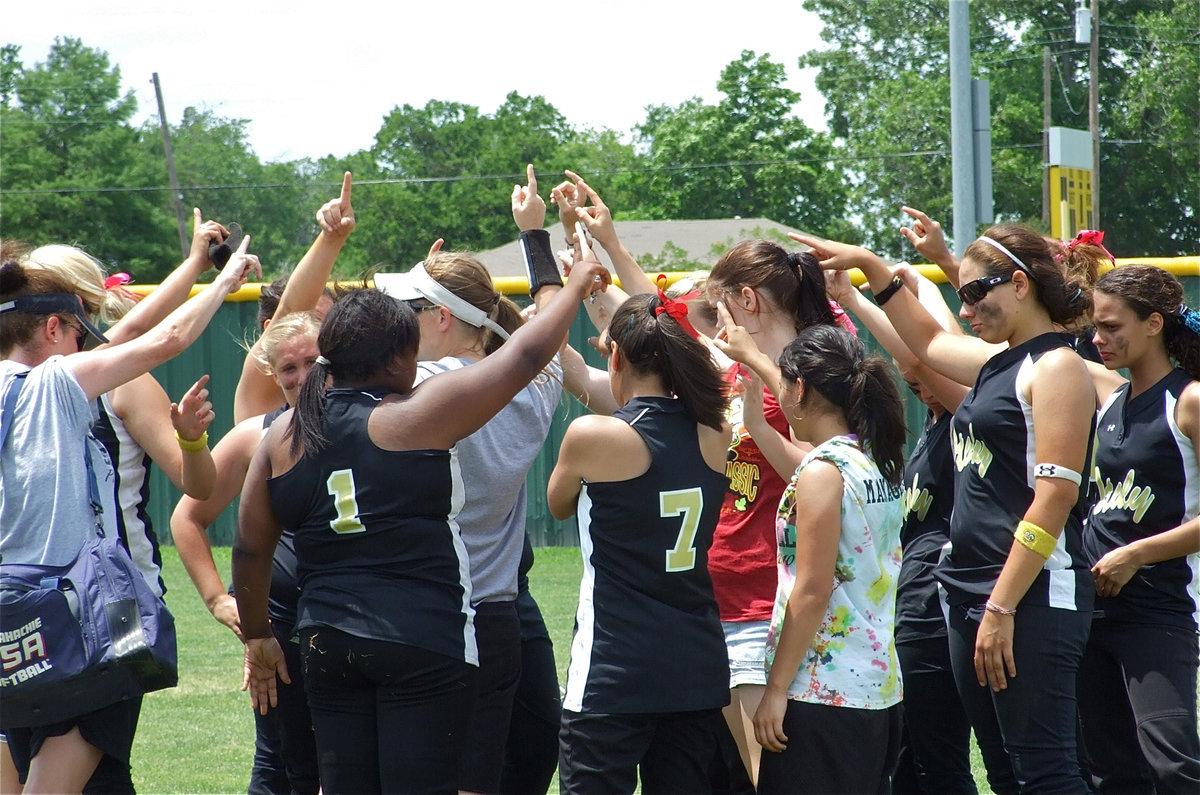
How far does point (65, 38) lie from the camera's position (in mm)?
41594

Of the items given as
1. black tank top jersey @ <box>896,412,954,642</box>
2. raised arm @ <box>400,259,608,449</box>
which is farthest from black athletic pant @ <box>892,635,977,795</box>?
raised arm @ <box>400,259,608,449</box>

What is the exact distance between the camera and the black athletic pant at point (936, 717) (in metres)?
4.16

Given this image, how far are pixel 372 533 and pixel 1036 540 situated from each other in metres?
1.84

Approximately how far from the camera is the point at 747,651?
12.0 ft

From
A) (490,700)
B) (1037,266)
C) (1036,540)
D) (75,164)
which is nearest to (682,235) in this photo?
(75,164)

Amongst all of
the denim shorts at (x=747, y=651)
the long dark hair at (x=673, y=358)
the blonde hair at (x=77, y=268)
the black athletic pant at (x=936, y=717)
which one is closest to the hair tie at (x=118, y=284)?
the blonde hair at (x=77, y=268)

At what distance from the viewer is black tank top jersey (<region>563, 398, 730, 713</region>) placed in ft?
9.98

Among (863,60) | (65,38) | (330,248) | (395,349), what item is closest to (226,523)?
(330,248)

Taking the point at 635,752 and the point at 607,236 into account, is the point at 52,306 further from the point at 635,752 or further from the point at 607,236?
the point at 635,752

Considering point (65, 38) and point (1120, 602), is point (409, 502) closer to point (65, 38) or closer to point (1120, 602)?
point (1120, 602)

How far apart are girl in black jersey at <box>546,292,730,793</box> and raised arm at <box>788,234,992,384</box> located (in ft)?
3.29

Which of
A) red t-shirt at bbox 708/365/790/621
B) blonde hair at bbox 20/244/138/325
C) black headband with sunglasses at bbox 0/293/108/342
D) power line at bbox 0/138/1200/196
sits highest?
power line at bbox 0/138/1200/196

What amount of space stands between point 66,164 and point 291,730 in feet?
146

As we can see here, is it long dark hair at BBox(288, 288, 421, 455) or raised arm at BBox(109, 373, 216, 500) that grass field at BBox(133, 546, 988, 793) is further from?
long dark hair at BBox(288, 288, 421, 455)
